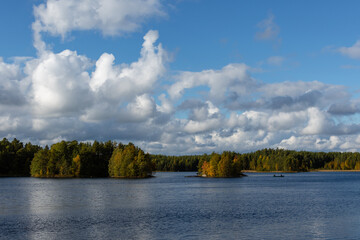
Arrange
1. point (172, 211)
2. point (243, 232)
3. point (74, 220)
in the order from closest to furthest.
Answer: point (243, 232) < point (74, 220) < point (172, 211)

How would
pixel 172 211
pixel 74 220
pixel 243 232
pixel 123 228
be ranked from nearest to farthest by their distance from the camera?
pixel 243 232
pixel 123 228
pixel 74 220
pixel 172 211

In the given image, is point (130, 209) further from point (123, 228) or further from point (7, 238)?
point (7, 238)

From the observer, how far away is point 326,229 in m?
52.9

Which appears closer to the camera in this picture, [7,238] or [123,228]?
[7,238]

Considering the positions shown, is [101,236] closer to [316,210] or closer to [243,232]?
[243,232]

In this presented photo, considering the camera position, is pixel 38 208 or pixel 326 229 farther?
pixel 38 208

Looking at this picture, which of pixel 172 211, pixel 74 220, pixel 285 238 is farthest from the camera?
pixel 172 211

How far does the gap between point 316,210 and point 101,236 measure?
44624mm

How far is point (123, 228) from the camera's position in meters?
54.8

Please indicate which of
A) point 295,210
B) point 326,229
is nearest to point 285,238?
point 326,229

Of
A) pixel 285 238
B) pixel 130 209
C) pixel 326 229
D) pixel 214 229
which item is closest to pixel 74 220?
pixel 130 209

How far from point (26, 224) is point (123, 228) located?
592 inches

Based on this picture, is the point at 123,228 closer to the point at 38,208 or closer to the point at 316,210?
the point at 38,208

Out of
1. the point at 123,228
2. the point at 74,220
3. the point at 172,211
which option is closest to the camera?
the point at 123,228
